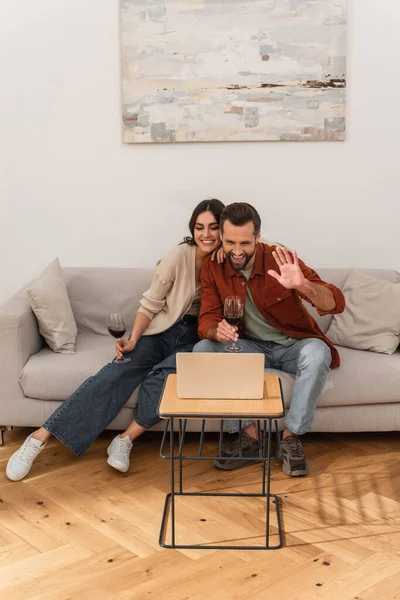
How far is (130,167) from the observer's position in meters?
4.12

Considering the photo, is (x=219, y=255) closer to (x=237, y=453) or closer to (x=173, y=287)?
(x=173, y=287)

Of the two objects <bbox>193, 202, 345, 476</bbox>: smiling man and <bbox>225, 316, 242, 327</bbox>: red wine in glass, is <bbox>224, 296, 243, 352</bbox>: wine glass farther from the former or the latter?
<bbox>193, 202, 345, 476</bbox>: smiling man

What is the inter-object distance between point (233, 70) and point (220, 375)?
6.87 feet

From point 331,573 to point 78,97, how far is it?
2.81 m

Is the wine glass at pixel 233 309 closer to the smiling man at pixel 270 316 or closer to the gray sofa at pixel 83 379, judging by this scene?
the smiling man at pixel 270 316

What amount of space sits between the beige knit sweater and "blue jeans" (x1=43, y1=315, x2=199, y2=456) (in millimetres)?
164

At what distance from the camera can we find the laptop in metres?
2.44

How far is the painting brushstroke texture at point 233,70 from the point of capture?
392cm

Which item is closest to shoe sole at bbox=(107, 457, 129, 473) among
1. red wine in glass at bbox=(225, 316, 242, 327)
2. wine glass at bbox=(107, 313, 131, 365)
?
wine glass at bbox=(107, 313, 131, 365)

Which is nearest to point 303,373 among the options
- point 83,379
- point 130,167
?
point 83,379

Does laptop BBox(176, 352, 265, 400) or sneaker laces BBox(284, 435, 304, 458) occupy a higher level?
laptop BBox(176, 352, 265, 400)

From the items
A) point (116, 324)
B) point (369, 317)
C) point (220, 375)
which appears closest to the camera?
point (220, 375)

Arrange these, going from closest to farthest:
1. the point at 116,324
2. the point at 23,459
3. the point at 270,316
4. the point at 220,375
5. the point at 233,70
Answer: the point at 220,375, the point at 116,324, the point at 23,459, the point at 270,316, the point at 233,70

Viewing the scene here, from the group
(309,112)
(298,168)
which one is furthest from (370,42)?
(298,168)
